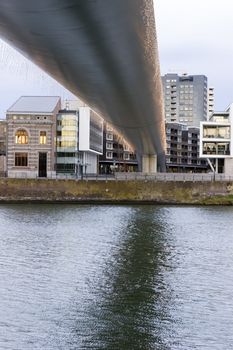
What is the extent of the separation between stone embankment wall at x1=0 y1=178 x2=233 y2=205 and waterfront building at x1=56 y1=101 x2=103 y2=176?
18.0 meters

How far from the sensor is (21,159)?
257 feet

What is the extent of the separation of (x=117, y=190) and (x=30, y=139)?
70.9ft

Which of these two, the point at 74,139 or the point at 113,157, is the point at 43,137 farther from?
the point at 113,157

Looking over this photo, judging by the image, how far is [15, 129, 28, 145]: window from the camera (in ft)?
255

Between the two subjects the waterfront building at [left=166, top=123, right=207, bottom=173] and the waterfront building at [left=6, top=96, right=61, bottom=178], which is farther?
the waterfront building at [left=166, top=123, right=207, bottom=173]

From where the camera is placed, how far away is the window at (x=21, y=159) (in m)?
78.0

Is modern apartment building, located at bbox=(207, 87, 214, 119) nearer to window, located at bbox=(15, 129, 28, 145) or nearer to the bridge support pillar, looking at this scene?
window, located at bbox=(15, 129, 28, 145)

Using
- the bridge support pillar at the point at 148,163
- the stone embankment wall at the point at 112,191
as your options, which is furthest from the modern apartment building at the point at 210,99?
the stone embankment wall at the point at 112,191

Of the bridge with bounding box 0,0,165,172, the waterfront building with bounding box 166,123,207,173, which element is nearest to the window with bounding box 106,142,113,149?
the waterfront building with bounding box 166,123,207,173

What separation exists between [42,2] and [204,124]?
75.0 meters

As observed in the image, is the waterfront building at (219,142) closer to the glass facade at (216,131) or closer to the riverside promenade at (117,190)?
the glass facade at (216,131)

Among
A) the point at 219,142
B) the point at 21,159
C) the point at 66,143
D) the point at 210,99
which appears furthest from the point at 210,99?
the point at 21,159

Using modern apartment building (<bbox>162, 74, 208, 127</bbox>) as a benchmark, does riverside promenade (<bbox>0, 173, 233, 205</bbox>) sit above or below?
below

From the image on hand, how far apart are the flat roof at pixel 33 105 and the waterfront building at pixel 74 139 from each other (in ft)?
7.56
